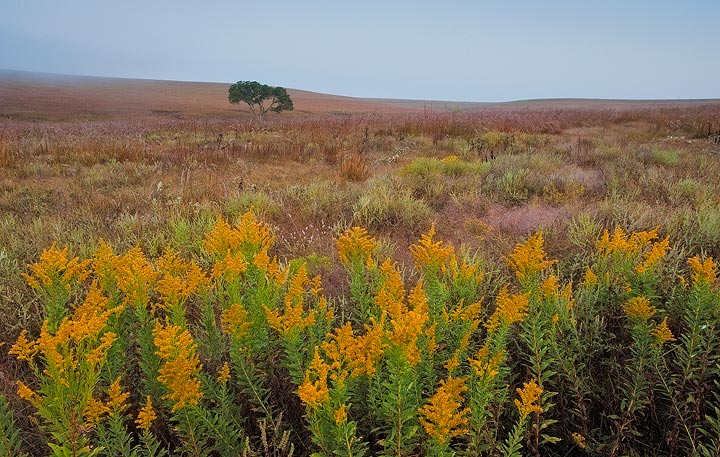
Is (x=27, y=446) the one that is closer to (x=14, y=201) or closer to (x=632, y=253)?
(x=632, y=253)

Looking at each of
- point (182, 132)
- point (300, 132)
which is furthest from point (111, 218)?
point (182, 132)

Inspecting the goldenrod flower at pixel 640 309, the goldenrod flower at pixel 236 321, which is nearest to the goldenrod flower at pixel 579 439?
the goldenrod flower at pixel 640 309

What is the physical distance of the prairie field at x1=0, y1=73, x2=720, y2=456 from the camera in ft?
4.78

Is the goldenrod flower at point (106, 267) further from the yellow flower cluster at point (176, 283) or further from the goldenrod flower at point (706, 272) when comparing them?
the goldenrod flower at point (706, 272)

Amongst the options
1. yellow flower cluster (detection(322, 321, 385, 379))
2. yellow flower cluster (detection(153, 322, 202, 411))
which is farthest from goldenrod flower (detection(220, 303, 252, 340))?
yellow flower cluster (detection(322, 321, 385, 379))

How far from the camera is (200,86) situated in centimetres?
9700

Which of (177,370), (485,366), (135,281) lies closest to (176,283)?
(135,281)

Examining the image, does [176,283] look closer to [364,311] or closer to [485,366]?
[364,311]

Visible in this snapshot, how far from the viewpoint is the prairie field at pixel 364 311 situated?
146cm

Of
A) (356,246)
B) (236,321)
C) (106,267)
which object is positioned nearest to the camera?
(236,321)

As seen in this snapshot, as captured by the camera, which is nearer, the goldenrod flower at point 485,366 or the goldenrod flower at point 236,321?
the goldenrod flower at point 485,366

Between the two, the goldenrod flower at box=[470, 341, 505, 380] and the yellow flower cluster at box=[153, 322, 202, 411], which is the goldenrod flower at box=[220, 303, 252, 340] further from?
the goldenrod flower at box=[470, 341, 505, 380]

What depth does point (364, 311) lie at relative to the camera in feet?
7.41

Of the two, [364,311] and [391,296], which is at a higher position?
[391,296]
